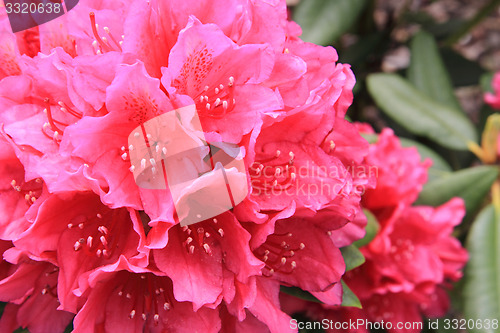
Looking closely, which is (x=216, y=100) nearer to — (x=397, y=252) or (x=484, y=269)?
(x=397, y=252)

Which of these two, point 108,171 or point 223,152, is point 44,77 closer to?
point 108,171

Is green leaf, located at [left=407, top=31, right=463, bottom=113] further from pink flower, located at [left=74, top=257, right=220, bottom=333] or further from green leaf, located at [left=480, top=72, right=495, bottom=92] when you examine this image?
pink flower, located at [left=74, top=257, right=220, bottom=333]

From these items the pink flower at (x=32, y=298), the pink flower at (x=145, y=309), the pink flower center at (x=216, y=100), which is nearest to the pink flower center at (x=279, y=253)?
the pink flower at (x=145, y=309)

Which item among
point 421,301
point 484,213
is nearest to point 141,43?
point 421,301

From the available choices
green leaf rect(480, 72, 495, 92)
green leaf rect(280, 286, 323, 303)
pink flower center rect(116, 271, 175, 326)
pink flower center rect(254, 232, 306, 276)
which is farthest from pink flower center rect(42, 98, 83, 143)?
green leaf rect(480, 72, 495, 92)

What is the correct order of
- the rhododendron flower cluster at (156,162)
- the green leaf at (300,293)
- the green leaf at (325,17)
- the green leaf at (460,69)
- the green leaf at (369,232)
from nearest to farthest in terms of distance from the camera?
the rhododendron flower cluster at (156,162), the green leaf at (300,293), the green leaf at (369,232), the green leaf at (325,17), the green leaf at (460,69)

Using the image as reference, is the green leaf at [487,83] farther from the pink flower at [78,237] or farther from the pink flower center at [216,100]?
the pink flower at [78,237]

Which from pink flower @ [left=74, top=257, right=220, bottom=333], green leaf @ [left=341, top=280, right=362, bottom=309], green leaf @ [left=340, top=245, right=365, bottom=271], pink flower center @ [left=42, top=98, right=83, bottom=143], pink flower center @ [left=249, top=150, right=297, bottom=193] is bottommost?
green leaf @ [left=341, top=280, right=362, bottom=309]
